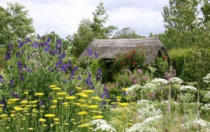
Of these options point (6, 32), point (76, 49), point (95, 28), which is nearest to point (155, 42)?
point (76, 49)

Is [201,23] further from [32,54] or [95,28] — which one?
[95,28]

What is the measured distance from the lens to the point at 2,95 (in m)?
7.64

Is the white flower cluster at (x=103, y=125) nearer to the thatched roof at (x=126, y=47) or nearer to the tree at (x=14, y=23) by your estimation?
A: the thatched roof at (x=126, y=47)

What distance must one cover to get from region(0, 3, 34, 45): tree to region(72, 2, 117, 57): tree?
23.5 feet

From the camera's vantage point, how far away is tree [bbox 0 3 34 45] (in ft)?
138

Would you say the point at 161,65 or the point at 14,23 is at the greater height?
the point at 14,23

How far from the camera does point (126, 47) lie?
23891 mm

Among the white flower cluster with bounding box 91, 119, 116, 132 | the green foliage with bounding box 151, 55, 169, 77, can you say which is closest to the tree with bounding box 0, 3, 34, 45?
the green foliage with bounding box 151, 55, 169, 77

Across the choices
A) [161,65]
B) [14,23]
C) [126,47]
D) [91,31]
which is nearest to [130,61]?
[161,65]

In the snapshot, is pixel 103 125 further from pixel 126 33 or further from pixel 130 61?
pixel 126 33

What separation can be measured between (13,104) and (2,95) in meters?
0.43

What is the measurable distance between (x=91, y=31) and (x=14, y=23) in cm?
1284

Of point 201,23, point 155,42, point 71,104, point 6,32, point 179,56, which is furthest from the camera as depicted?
point 6,32

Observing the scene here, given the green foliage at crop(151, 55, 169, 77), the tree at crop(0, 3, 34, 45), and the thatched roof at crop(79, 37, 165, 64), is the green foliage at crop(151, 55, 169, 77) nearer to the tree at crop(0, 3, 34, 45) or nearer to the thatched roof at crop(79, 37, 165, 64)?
the thatched roof at crop(79, 37, 165, 64)
